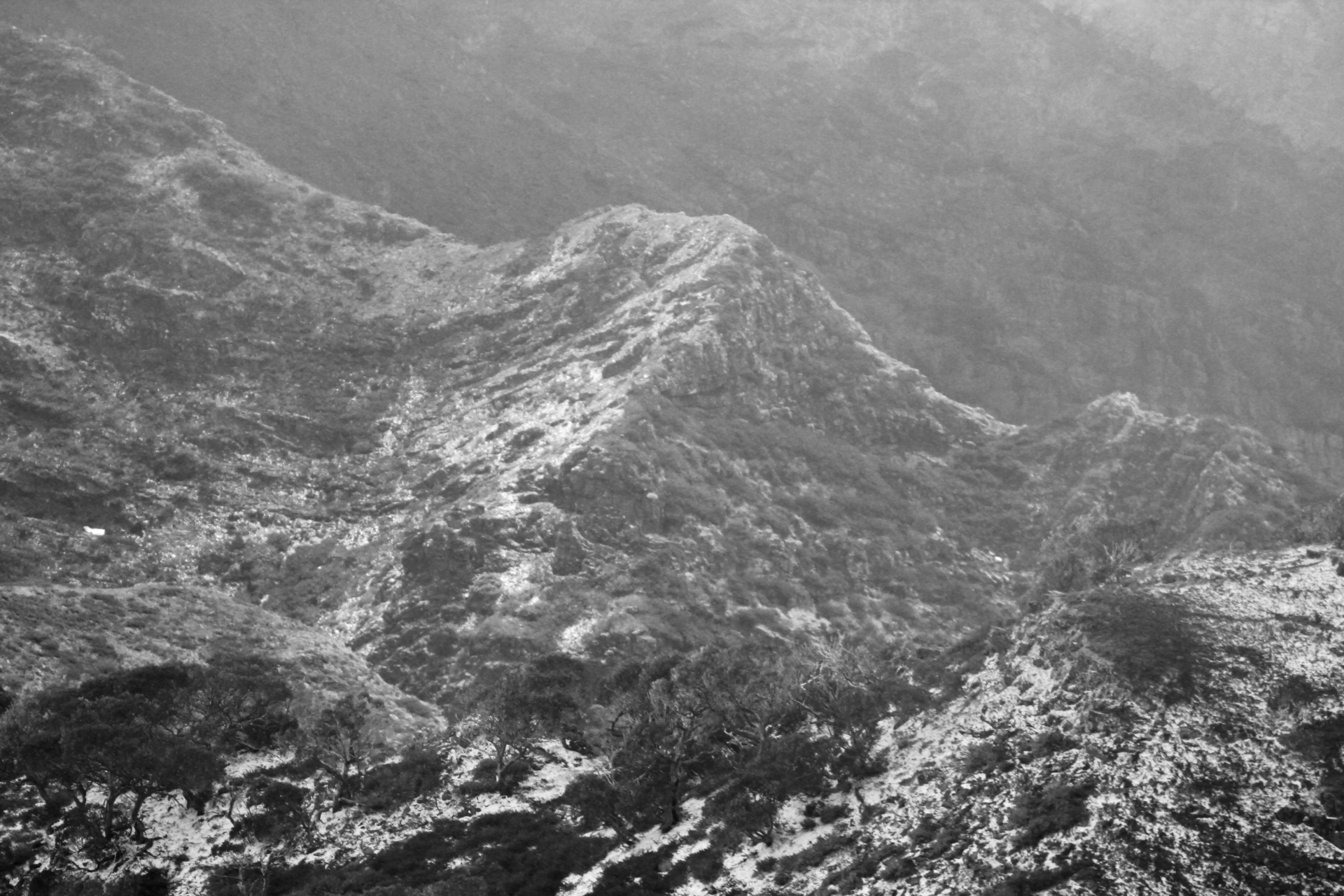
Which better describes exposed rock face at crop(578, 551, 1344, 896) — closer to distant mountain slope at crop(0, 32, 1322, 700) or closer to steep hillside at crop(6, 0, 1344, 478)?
distant mountain slope at crop(0, 32, 1322, 700)

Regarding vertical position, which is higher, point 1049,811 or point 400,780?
point 1049,811

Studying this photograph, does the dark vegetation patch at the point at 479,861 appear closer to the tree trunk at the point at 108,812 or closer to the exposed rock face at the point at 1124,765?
the exposed rock face at the point at 1124,765

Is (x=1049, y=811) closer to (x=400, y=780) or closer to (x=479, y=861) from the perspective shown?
(x=479, y=861)

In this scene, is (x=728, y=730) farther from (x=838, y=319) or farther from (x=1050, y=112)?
(x=1050, y=112)

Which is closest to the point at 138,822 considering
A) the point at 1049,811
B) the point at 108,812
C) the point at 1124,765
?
the point at 108,812

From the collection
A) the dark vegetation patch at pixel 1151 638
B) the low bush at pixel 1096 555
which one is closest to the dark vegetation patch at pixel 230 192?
the low bush at pixel 1096 555

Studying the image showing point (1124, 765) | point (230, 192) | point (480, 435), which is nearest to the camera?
point (1124, 765)

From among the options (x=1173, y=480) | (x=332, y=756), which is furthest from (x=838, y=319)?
(x=332, y=756)

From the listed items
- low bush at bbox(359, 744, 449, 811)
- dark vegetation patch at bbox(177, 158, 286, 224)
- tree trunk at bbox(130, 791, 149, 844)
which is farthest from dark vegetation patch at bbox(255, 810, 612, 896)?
dark vegetation patch at bbox(177, 158, 286, 224)
